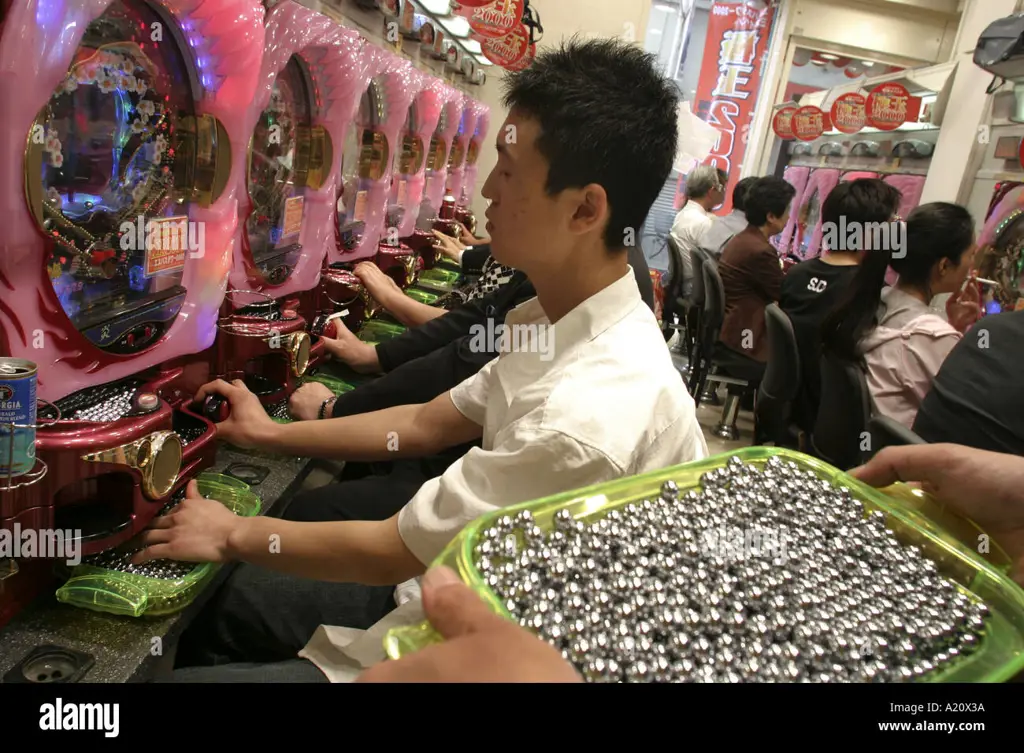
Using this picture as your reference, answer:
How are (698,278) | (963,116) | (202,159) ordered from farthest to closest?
(963,116)
(698,278)
(202,159)

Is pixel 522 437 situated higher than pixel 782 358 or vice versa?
pixel 522 437

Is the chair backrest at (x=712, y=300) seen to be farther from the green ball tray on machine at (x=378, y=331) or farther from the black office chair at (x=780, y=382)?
the green ball tray on machine at (x=378, y=331)

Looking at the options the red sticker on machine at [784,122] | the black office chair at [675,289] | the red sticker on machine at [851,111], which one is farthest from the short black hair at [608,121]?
the red sticker on machine at [784,122]

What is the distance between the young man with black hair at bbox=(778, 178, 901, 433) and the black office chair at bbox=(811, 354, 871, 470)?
13.8 inches

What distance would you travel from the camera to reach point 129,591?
1067 millimetres

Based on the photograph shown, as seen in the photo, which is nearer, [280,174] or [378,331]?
[280,174]

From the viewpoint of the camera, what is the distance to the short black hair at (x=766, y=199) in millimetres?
4836

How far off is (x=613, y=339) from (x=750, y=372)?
3.90m

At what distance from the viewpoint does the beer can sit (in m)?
0.93

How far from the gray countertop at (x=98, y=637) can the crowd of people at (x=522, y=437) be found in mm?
122

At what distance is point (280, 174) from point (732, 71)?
26.3 feet

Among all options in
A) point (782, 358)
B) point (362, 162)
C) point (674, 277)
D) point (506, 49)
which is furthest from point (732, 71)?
point (362, 162)

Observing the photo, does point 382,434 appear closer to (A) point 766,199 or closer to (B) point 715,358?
(B) point 715,358

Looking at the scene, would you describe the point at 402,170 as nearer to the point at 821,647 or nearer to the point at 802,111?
the point at 821,647
